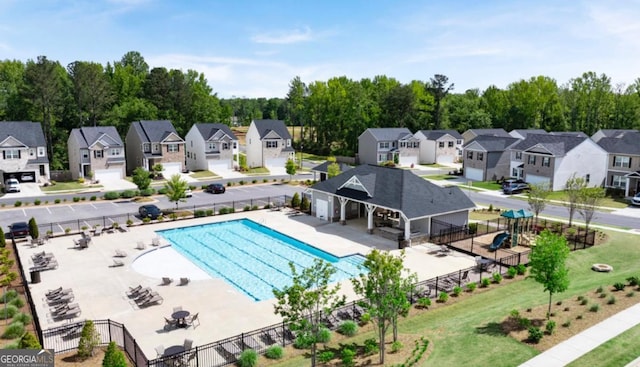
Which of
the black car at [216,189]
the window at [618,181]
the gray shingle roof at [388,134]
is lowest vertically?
the black car at [216,189]

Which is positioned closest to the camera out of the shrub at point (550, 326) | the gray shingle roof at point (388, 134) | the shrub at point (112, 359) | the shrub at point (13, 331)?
the shrub at point (112, 359)

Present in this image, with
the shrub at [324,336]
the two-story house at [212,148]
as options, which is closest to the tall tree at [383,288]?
the shrub at [324,336]

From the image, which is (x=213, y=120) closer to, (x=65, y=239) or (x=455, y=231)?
(x=65, y=239)

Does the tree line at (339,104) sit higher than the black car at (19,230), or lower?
higher

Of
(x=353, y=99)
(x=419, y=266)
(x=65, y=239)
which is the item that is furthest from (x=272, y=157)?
(x=419, y=266)

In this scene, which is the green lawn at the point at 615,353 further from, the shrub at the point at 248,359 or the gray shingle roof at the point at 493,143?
the gray shingle roof at the point at 493,143

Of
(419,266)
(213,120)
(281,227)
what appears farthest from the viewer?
(213,120)

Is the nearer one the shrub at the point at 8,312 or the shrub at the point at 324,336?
the shrub at the point at 324,336
